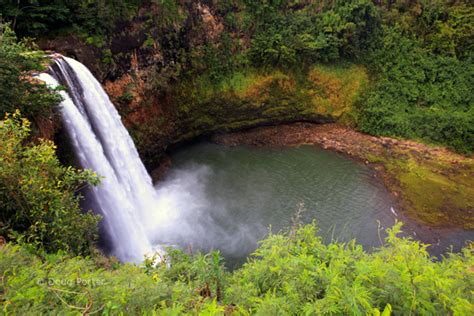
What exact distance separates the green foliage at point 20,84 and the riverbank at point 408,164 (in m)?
11.3

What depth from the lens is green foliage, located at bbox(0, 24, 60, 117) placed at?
685 centimetres

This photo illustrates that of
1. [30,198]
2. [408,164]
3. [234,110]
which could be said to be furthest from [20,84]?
[408,164]

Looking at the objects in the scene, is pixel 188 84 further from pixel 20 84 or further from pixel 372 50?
pixel 372 50

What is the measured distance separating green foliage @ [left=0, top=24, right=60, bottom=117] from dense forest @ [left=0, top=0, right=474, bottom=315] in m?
0.04

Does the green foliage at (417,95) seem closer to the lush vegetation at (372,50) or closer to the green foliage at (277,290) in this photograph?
the lush vegetation at (372,50)

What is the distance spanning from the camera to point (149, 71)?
1495 cm

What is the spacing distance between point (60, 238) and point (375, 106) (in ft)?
59.8

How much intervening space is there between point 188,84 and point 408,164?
41.6 feet

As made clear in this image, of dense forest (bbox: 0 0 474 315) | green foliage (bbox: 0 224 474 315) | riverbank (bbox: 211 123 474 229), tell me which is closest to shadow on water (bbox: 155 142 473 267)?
riverbank (bbox: 211 123 474 229)

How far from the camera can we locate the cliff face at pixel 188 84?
45.0 ft

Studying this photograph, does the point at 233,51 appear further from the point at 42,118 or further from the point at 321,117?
the point at 42,118

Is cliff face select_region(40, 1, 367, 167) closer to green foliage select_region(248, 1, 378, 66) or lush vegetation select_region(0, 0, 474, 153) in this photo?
lush vegetation select_region(0, 0, 474, 153)

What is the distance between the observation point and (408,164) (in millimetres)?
16172

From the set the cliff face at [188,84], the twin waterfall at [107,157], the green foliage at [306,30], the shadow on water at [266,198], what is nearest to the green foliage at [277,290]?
the twin waterfall at [107,157]
